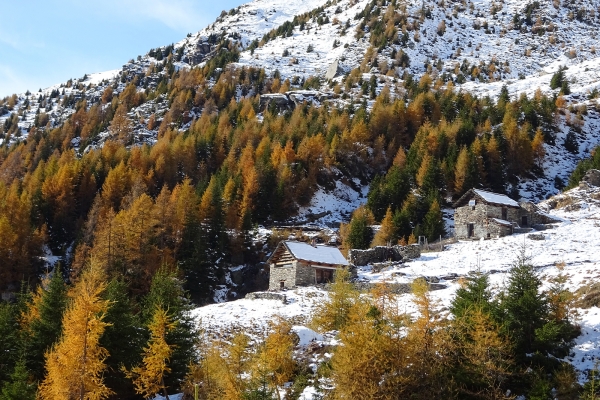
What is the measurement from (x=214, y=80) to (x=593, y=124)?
101592mm

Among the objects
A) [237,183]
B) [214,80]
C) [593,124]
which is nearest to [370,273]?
[237,183]

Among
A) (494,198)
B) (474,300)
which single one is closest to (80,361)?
(474,300)

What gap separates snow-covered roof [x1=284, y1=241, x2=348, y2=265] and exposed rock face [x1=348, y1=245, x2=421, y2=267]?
1836 millimetres

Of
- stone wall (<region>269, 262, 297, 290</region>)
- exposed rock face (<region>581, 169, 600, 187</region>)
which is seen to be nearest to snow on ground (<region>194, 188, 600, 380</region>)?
stone wall (<region>269, 262, 297, 290</region>)

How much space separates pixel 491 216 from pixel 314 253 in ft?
66.6

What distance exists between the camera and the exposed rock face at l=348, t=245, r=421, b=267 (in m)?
54.8

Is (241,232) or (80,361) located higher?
(241,232)

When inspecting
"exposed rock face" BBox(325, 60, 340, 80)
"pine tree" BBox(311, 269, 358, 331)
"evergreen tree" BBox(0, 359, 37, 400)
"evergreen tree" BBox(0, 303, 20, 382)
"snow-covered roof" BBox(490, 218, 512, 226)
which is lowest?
"evergreen tree" BBox(0, 359, 37, 400)

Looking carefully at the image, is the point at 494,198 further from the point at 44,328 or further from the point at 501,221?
the point at 44,328

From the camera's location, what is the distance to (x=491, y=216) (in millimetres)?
59500

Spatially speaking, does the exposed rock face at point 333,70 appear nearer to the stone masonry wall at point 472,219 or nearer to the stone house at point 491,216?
the stone house at point 491,216

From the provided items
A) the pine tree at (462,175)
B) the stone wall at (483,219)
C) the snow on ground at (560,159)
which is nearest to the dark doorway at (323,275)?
the stone wall at (483,219)

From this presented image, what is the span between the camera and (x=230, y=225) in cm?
7731

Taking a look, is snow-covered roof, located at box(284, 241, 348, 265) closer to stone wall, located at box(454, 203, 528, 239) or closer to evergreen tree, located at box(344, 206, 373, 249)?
stone wall, located at box(454, 203, 528, 239)
